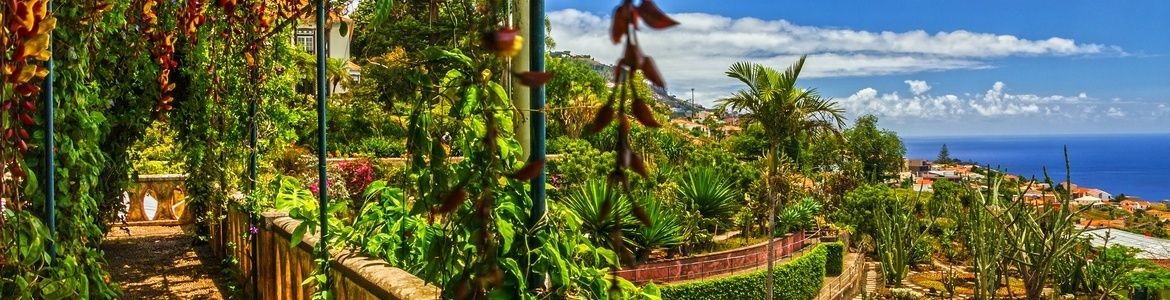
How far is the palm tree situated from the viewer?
11.0 m

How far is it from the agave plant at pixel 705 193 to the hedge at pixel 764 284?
134 centimetres

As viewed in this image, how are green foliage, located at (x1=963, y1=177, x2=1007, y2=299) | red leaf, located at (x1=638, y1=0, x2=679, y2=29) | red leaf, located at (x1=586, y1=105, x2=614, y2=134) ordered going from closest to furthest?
red leaf, located at (x1=638, y1=0, x2=679, y2=29) → red leaf, located at (x1=586, y1=105, x2=614, y2=134) → green foliage, located at (x1=963, y1=177, x2=1007, y2=299)

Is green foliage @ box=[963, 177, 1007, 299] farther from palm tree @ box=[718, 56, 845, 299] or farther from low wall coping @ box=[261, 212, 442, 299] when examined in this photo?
low wall coping @ box=[261, 212, 442, 299]

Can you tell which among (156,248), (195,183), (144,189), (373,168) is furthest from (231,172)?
(373,168)

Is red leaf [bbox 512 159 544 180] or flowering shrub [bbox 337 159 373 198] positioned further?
flowering shrub [bbox 337 159 373 198]

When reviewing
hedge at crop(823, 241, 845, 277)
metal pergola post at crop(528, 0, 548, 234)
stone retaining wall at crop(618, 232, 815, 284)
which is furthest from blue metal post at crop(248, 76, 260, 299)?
hedge at crop(823, 241, 845, 277)

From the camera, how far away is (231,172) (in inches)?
200

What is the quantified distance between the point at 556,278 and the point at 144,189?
787 cm

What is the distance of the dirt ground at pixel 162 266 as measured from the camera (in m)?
5.00

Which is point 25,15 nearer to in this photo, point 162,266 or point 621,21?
point 621,21

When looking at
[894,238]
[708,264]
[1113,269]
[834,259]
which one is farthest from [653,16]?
[894,238]

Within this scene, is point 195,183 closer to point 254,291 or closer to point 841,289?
point 254,291

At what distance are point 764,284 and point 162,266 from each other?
344 inches

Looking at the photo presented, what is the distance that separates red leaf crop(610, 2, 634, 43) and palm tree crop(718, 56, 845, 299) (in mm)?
10755
